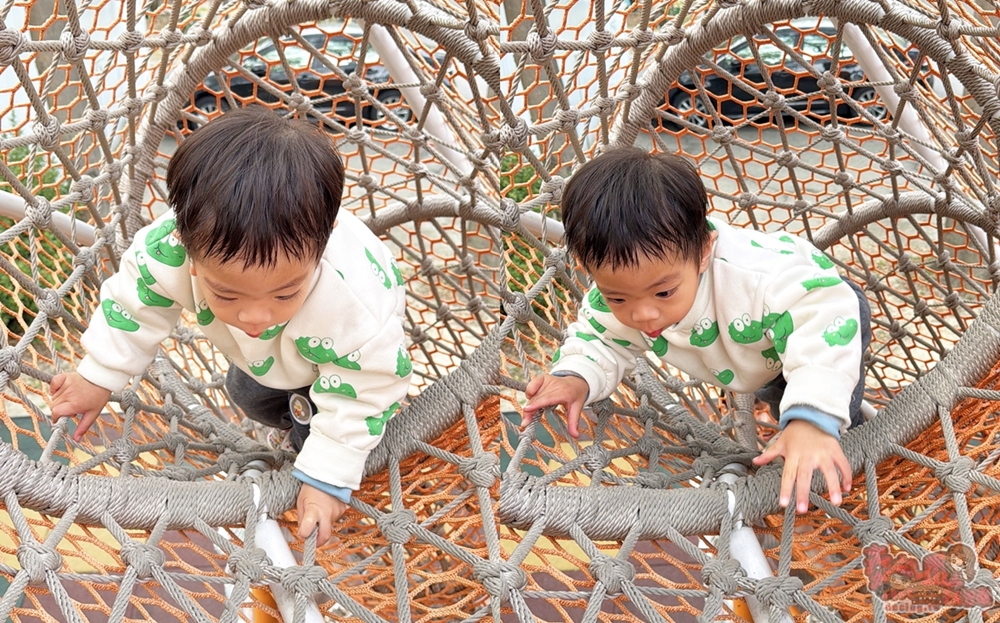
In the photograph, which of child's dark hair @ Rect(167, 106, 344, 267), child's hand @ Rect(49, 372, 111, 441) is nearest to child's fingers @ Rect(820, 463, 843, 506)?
child's dark hair @ Rect(167, 106, 344, 267)

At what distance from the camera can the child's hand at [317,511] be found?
2.80 feet

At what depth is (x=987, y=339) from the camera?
2.91ft

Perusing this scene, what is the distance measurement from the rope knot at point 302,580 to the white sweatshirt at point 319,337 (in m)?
0.09

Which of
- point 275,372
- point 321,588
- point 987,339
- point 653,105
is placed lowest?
point 321,588

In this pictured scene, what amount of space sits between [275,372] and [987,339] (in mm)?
679

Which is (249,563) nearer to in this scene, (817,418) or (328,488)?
(328,488)

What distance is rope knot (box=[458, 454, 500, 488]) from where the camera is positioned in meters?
0.88

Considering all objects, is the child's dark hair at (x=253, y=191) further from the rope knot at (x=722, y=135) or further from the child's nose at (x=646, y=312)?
the rope knot at (x=722, y=135)

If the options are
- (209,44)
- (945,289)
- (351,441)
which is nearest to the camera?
(351,441)

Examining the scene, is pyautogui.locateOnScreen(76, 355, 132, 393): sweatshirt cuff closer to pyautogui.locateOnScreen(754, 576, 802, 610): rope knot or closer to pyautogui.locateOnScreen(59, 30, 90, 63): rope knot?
pyautogui.locateOnScreen(59, 30, 90, 63): rope knot

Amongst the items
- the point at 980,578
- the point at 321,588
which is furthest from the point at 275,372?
the point at 980,578

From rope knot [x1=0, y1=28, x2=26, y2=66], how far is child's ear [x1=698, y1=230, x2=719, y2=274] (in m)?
0.65

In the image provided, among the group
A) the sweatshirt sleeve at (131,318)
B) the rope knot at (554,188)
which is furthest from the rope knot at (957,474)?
the sweatshirt sleeve at (131,318)

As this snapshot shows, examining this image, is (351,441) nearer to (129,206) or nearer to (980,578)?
(980,578)
